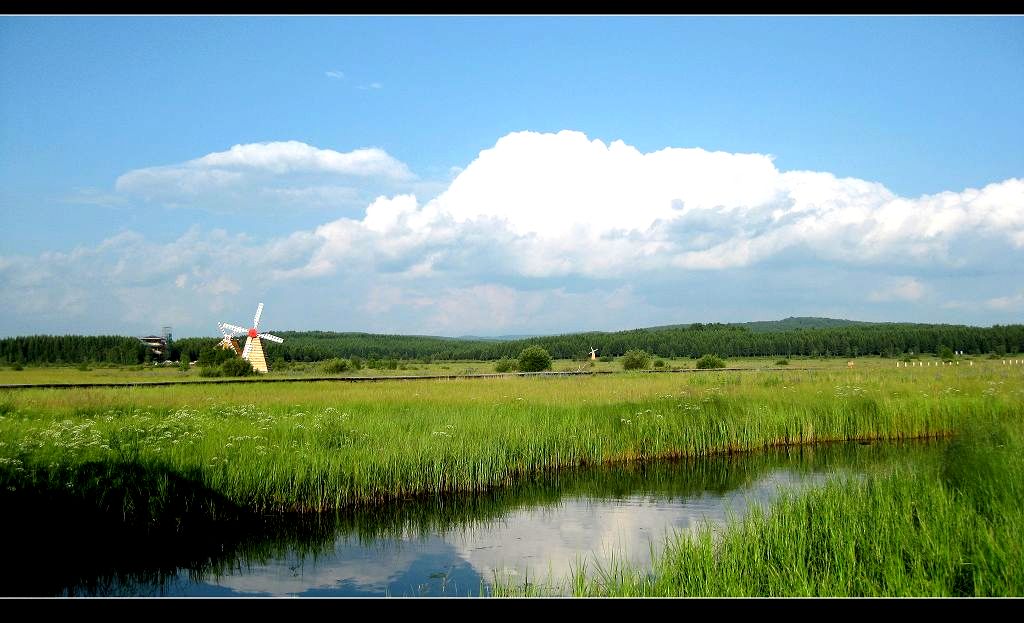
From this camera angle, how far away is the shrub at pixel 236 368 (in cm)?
5075

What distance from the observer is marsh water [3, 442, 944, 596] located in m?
Result: 10.1

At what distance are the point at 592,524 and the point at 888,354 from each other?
259 ft

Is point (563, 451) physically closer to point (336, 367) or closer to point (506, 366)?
point (506, 366)

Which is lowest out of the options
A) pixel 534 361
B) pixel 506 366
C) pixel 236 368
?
pixel 506 366

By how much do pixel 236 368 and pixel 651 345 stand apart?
63639 millimetres

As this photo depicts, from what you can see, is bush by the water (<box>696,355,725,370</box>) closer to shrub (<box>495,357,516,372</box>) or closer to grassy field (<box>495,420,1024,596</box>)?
shrub (<box>495,357,516,372</box>)

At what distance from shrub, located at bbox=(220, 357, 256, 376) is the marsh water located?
38432 millimetres

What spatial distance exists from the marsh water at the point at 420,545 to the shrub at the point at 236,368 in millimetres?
38432

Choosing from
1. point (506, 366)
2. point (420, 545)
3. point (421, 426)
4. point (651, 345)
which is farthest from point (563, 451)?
point (651, 345)

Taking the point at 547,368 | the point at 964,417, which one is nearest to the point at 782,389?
the point at 964,417

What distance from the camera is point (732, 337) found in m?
105

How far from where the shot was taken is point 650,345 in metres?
103

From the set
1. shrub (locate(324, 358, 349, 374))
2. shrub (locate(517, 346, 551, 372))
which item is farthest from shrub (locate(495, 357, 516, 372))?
shrub (locate(324, 358, 349, 374))
